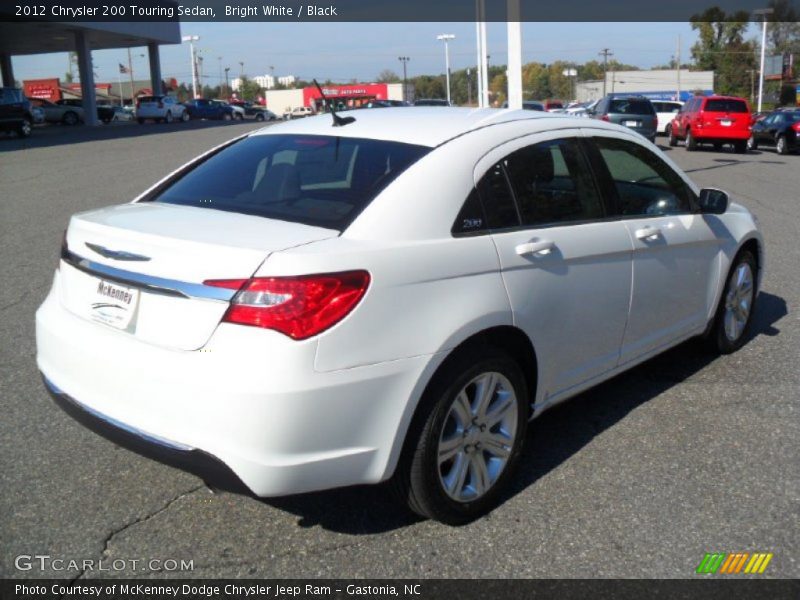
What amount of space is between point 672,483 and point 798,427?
1.10 m

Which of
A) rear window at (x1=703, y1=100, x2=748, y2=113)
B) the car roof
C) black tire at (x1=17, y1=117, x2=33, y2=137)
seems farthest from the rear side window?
black tire at (x1=17, y1=117, x2=33, y2=137)

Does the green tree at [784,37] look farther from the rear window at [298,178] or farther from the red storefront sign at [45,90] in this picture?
the rear window at [298,178]

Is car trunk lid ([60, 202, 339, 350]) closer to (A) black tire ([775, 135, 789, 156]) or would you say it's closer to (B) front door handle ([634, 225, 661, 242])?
(B) front door handle ([634, 225, 661, 242])

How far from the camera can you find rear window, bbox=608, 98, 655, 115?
2564cm

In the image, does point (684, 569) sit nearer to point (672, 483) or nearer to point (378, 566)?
point (672, 483)

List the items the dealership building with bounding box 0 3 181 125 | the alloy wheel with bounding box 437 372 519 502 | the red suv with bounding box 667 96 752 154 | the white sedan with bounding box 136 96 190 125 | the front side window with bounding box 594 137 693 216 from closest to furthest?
the alloy wheel with bounding box 437 372 519 502 → the front side window with bounding box 594 137 693 216 → the red suv with bounding box 667 96 752 154 → the dealership building with bounding box 0 3 181 125 → the white sedan with bounding box 136 96 190 125

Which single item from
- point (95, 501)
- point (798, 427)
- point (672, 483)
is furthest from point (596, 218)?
point (95, 501)

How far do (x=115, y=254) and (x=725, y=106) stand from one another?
26.3 meters

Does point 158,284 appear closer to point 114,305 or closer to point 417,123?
point 114,305

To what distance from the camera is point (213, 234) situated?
3.06 m

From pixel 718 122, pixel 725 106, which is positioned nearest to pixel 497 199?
pixel 718 122

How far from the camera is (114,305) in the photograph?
311cm

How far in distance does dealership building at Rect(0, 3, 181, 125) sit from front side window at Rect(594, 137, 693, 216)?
3838 centimetres

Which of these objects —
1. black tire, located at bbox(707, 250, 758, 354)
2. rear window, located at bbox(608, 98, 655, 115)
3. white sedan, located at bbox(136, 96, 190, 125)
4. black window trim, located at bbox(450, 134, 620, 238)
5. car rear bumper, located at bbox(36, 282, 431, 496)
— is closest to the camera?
car rear bumper, located at bbox(36, 282, 431, 496)
